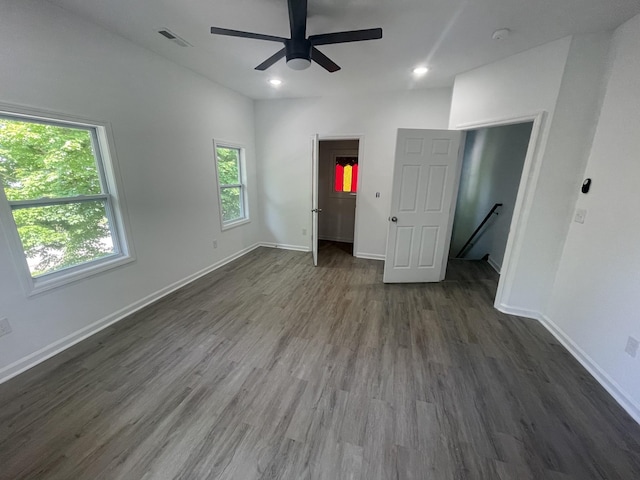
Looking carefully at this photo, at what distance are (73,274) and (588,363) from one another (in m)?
4.56

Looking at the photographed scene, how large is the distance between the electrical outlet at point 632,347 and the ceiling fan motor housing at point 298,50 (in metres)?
3.11

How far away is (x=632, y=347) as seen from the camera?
5.66 ft

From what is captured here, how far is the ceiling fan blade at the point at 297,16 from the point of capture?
1.59 metres

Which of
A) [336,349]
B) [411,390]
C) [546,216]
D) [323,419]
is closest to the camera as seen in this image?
[323,419]

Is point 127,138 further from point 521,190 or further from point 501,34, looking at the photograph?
point 521,190

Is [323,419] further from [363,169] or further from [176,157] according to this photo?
[363,169]

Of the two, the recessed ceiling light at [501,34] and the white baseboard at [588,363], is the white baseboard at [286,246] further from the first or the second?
the recessed ceiling light at [501,34]

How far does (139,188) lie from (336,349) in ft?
8.91

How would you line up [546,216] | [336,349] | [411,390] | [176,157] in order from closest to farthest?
[411,390], [336,349], [546,216], [176,157]

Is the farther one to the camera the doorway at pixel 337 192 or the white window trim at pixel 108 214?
the doorway at pixel 337 192

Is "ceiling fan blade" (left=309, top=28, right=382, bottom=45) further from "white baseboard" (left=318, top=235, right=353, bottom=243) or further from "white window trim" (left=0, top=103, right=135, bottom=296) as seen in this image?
"white baseboard" (left=318, top=235, right=353, bottom=243)

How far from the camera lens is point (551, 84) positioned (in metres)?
2.26

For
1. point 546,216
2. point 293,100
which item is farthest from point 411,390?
point 293,100

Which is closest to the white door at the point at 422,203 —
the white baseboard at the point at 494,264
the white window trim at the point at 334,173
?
the white baseboard at the point at 494,264
